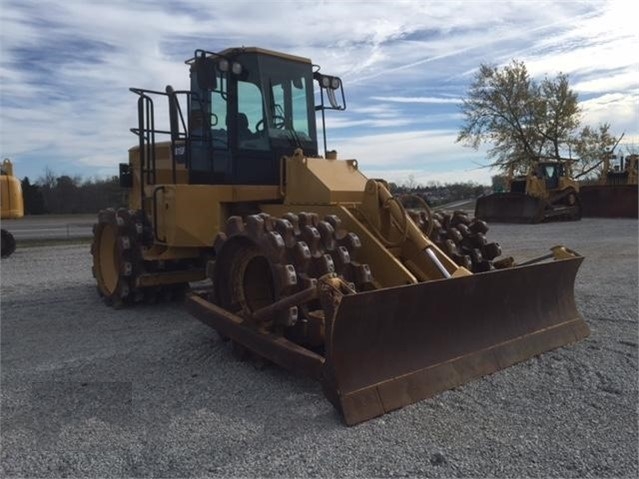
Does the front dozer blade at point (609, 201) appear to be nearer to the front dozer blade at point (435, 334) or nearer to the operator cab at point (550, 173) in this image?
the operator cab at point (550, 173)

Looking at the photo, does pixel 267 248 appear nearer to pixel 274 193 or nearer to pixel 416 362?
pixel 416 362

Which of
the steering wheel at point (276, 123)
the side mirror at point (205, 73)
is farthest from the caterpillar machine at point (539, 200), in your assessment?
the side mirror at point (205, 73)

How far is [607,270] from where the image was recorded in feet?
33.9

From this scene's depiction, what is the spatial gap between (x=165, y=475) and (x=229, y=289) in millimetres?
2338

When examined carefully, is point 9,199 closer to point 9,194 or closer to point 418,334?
point 9,194

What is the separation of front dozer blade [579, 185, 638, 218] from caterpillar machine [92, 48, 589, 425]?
22064 millimetres

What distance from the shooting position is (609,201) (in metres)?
26.2

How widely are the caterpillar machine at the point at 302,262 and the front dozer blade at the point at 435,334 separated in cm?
1

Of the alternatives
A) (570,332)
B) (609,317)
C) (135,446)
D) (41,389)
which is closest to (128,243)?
(41,389)

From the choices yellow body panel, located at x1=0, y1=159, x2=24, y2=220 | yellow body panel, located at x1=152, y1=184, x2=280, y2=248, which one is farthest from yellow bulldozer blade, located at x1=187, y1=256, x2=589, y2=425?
yellow body panel, located at x1=0, y1=159, x2=24, y2=220

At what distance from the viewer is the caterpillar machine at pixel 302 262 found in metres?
4.16

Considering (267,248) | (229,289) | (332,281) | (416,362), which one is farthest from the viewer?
(229,289)

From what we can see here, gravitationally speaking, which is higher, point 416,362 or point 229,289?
point 229,289

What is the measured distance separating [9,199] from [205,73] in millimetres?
9819
